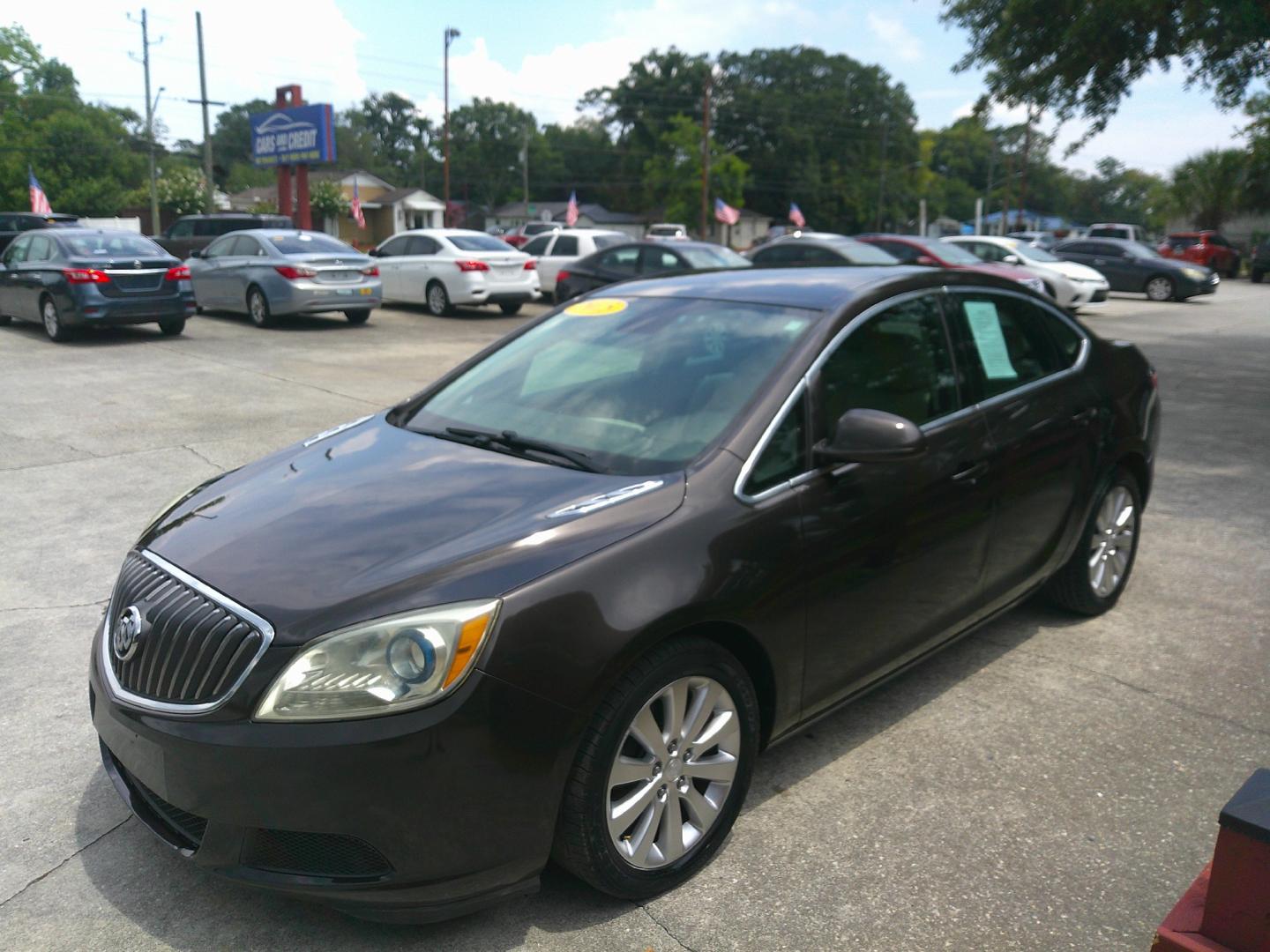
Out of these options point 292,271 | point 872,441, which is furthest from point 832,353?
point 292,271

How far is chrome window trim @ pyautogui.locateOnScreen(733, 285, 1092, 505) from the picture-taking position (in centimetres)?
309

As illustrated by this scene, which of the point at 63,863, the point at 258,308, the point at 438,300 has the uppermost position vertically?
the point at 438,300

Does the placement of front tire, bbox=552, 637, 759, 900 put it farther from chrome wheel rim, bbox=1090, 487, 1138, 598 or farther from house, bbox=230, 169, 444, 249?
house, bbox=230, 169, 444, 249

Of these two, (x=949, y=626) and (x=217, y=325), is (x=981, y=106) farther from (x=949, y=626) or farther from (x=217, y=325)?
(x=949, y=626)

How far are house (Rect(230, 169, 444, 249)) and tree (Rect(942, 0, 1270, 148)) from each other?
6776 cm

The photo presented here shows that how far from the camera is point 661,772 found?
9.10ft

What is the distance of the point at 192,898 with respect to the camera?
2775mm

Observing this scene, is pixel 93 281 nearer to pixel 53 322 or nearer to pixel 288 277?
pixel 53 322

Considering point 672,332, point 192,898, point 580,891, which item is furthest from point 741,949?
point 672,332

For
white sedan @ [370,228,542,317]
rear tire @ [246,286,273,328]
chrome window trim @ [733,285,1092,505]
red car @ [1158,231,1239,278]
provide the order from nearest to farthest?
chrome window trim @ [733,285,1092,505], rear tire @ [246,286,273,328], white sedan @ [370,228,542,317], red car @ [1158,231,1239,278]

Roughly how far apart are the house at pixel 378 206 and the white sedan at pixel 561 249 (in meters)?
60.1

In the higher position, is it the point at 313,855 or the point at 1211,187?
the point at 1211,187

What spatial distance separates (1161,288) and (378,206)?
214ft

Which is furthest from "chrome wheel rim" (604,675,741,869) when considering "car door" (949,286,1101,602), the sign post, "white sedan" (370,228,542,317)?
the sign post
